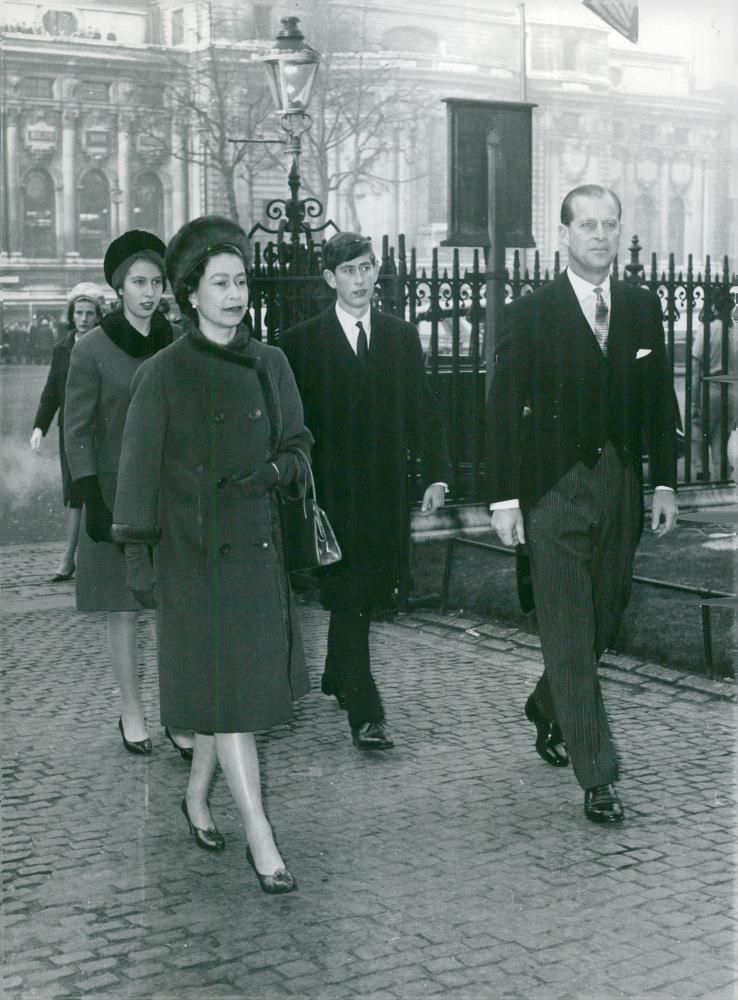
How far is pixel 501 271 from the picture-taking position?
1030 centimetres

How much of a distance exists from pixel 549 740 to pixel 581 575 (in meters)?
0.83

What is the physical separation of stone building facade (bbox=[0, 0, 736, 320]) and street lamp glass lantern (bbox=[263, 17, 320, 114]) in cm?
2527

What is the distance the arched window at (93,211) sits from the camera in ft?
165

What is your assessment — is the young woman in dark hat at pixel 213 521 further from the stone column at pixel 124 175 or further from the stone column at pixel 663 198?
the stone column at pixel 663 198

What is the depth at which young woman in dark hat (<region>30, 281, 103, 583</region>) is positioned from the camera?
952 cm

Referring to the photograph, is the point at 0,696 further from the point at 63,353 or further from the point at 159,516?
the point at 63,353

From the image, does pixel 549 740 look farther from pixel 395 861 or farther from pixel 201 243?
pixel 201 243

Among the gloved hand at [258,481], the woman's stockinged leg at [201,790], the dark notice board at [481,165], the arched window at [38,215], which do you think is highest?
the arched window at [38,215]

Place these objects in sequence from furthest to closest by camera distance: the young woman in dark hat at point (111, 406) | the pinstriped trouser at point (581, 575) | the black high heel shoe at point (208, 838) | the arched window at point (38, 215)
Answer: the arched window at point (38, 215) < the young woman in dark hat at point (111, 406) < the pinstriped trouser at point (581, 575) < the black high heel shoe at point (208, 838)

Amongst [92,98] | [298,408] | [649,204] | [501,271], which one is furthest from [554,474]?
[649,204]

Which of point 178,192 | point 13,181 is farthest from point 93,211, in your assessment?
point 178,192

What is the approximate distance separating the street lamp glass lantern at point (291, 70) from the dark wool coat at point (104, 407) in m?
7.28

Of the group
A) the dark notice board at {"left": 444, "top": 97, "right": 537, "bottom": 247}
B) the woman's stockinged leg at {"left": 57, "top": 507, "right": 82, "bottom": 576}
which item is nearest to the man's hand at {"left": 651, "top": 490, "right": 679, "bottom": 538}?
the dark notice board at {"left": 444, "top": 97, "right": 537, "bottom": 247}

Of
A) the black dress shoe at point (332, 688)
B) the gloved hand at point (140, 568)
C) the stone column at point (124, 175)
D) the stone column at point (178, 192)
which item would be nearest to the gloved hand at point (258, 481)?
the gloved hand at point (140, 568)
